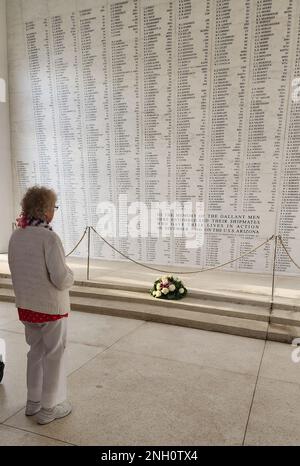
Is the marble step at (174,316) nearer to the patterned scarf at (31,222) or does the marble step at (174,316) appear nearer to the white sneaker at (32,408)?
the white sneaker at (32,408)

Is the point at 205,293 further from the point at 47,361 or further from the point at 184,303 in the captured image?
the point at 47,361

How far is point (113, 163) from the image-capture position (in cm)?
669

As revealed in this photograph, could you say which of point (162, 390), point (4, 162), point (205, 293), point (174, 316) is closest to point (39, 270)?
point (162, 390)

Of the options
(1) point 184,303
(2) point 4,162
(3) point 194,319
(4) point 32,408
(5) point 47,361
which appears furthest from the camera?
(2) point 4,162

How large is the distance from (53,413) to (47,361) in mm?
420

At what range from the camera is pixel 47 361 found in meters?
2.51

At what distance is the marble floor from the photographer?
2477mm

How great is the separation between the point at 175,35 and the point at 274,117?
7.03ft

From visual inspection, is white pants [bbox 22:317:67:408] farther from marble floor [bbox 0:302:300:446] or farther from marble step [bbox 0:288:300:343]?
marble step [bbox 0:288:300:343]

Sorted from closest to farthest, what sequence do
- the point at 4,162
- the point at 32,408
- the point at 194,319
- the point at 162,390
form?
the point at 32,408 < the point at 162,390 < the point at 194,319 < the point at 4,162

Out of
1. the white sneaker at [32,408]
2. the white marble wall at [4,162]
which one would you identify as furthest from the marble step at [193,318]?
the white marble wall at [4,162]

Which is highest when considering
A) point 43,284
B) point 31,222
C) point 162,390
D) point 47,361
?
point 31,222

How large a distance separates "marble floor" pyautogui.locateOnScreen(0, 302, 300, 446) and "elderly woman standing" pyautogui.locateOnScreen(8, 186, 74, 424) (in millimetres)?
288

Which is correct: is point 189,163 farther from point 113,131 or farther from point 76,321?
point 76,321
